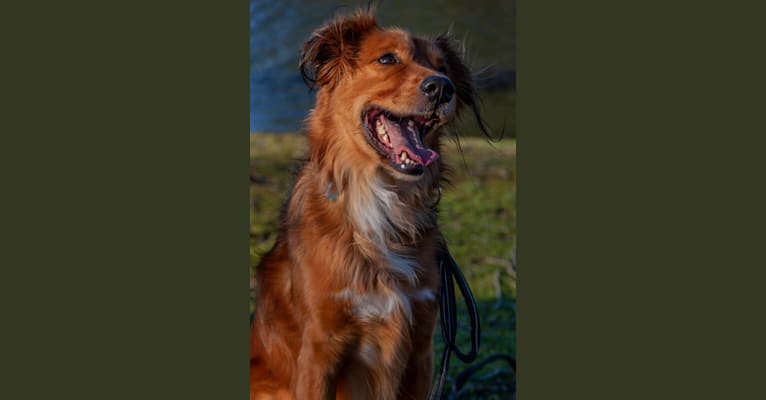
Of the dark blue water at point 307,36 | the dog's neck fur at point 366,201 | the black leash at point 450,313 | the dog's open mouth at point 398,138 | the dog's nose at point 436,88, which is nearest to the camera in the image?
the dog's nose at point 436,88

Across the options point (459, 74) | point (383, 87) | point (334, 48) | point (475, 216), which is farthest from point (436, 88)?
point (475, 216)

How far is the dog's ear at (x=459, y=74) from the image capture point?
5445 mm

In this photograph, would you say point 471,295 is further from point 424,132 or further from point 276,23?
point 276,23

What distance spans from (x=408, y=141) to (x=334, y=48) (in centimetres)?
66

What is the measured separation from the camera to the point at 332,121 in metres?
5.25

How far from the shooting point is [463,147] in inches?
221

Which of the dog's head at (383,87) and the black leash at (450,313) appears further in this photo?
the black leash at (450,313)

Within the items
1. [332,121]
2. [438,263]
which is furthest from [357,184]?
[438,263]

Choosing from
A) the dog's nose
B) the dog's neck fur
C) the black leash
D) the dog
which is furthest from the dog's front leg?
the dog's nose

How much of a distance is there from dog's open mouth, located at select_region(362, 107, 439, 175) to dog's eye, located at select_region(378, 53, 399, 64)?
0.87 ft

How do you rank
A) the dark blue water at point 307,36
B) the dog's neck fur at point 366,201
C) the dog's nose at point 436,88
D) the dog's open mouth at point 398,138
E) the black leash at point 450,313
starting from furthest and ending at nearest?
1. the black leash at point 450,313
2. the dark blue water at point 307,36
3. the dog's neck fur at point 366,201
4. the dog's open mouth at point 398,138
5. the dog's nose at point 436,88

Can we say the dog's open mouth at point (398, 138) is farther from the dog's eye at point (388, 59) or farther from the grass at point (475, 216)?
the grass at point (475, 216)

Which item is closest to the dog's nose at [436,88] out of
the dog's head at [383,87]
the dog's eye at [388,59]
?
the dog's head at [383,87]

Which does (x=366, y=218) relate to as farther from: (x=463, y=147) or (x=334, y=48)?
(x=334, y=48)
